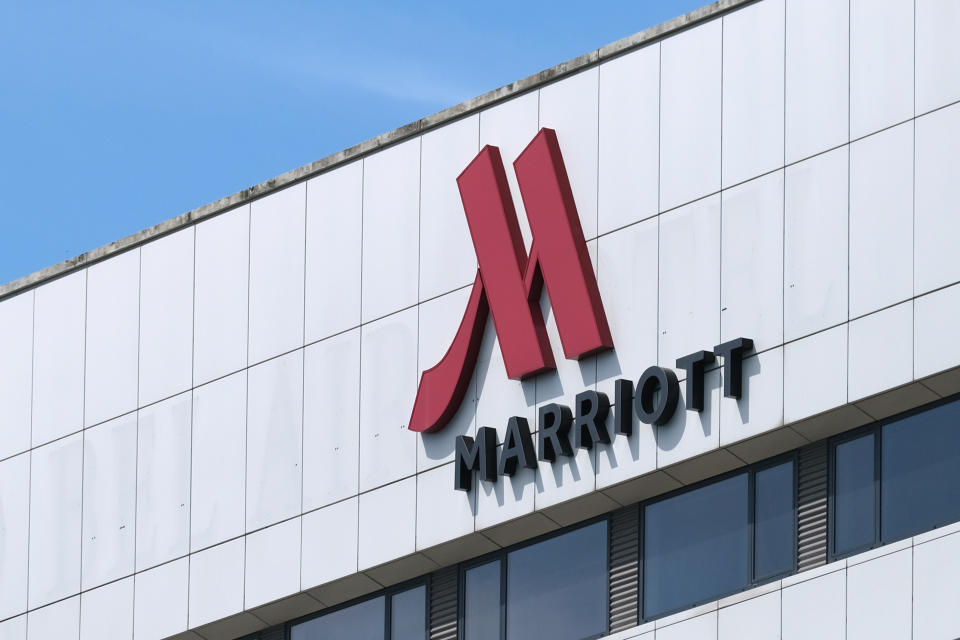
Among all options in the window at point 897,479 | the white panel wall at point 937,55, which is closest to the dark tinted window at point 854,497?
the window at point 897,479

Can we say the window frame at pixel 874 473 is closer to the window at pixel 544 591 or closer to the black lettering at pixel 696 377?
the black lettering at pixel 696 377

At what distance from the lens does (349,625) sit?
136 feet

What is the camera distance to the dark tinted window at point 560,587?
37.6m

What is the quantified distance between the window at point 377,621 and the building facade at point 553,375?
50mm

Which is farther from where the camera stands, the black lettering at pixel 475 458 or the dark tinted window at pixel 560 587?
the black lettering at pixel 475 458

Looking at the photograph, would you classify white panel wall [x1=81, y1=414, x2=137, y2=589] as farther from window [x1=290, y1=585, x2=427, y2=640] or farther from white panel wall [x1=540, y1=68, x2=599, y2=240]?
white panel wall [x1=540, y1=68, x2=599, y2=240]

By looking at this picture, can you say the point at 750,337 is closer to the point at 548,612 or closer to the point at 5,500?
the point at 548,612

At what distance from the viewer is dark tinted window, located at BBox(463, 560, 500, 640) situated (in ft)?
128

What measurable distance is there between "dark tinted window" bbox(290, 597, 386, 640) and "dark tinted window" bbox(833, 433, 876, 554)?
9298mm

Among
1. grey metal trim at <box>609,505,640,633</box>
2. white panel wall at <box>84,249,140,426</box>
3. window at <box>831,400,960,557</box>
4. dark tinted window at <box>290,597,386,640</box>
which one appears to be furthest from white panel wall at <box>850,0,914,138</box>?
white panel wall at <box>84,249,140,426</box>

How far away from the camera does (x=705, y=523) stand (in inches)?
1438

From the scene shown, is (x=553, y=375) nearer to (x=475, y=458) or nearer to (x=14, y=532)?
(x=475, y=458)


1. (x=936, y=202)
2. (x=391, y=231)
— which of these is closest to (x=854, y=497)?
(x=936, y=202)

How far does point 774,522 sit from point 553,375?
4.50m
